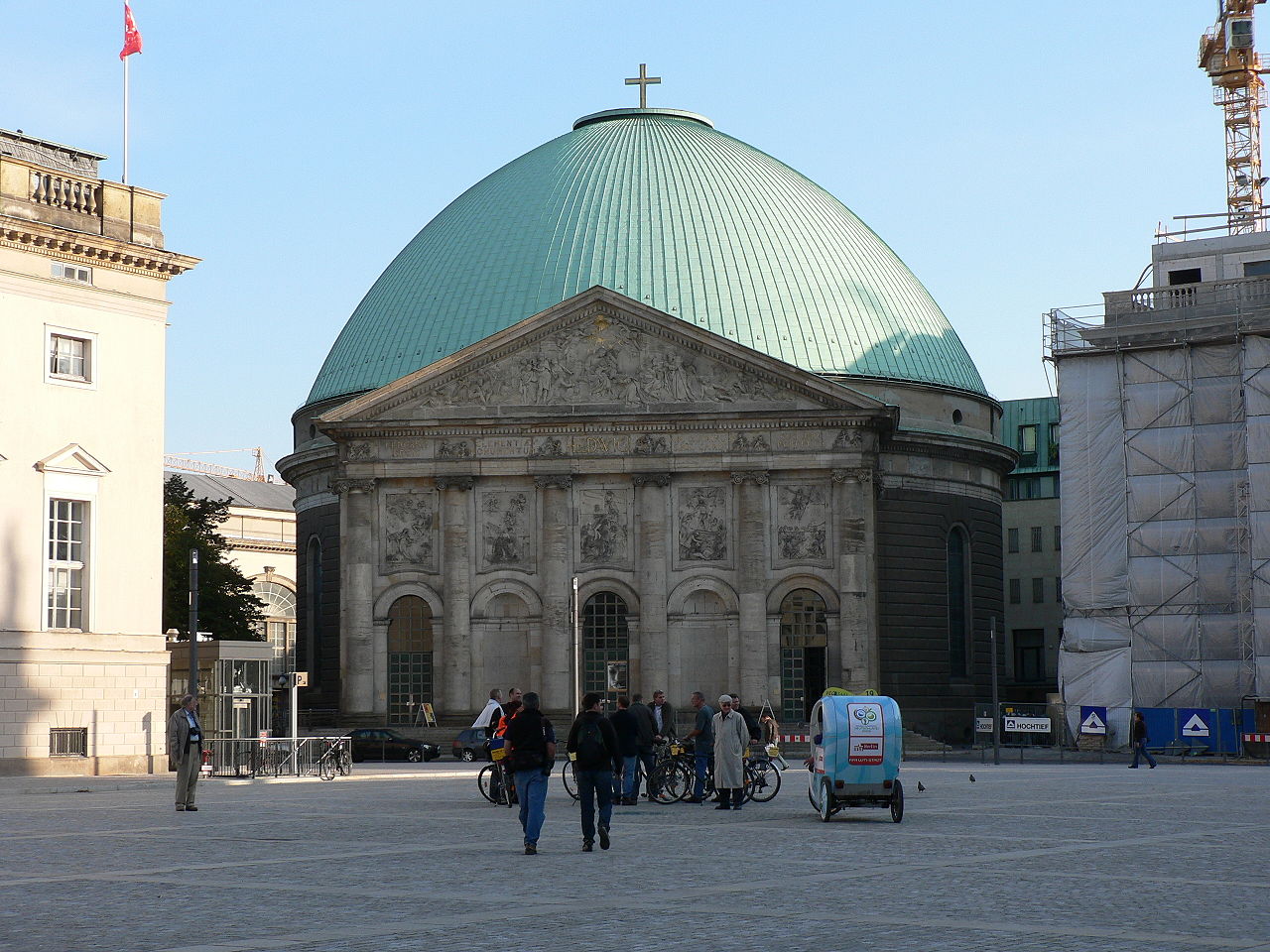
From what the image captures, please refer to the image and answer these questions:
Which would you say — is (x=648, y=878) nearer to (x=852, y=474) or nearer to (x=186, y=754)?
(x=186, y=754)

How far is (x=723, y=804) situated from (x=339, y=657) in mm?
43664


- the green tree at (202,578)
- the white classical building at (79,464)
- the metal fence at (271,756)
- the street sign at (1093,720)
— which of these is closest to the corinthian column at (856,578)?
the street sign at (1093,720)

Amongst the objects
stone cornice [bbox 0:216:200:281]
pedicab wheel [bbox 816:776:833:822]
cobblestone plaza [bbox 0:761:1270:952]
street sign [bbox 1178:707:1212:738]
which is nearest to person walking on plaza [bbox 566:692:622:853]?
cobblestone plaza [bbox 0:761:1270:952]

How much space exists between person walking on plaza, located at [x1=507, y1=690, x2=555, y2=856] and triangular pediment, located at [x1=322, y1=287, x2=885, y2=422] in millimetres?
44576

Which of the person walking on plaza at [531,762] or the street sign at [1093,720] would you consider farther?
the street sign at [1093,720]

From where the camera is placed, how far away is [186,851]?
2044cm

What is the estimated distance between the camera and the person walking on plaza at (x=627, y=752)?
2827 centimetres

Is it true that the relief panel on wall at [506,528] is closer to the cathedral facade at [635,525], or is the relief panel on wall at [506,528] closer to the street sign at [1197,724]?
the cathedral facade at [635,525]

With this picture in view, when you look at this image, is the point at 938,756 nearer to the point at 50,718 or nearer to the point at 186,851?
the point at 50,718

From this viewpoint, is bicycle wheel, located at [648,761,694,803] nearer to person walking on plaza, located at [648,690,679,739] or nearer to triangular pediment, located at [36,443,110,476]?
person walking on plaza, located at [648,690,679,739]

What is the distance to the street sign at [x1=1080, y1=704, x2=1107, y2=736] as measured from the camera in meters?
56.3

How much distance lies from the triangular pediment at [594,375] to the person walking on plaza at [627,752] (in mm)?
35681

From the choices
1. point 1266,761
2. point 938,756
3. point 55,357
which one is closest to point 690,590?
point 938,756

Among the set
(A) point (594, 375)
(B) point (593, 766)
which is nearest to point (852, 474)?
(A) point (594, 375)
